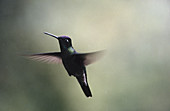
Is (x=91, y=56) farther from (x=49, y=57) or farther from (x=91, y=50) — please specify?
(x=91, y=50)

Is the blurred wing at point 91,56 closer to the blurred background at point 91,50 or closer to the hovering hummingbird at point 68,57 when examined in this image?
the hovering hummingbird at point 68,57

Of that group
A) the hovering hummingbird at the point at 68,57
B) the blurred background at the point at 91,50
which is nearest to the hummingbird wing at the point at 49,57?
the hovering hummingbird at the point at 68,57

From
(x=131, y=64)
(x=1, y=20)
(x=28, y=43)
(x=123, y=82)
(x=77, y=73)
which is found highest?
(x=1, y=20)

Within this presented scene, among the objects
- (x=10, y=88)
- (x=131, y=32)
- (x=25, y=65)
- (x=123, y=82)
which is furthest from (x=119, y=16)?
(x=10, y=88)

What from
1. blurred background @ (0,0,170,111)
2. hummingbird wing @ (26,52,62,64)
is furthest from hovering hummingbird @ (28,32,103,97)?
blurred background @ (0,0,170,111)

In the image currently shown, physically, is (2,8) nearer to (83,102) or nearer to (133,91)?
(83,102)

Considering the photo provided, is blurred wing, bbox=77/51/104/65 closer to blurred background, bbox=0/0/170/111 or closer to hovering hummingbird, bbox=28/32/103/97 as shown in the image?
hovering hummingbird, bbox=28/32/103/97
